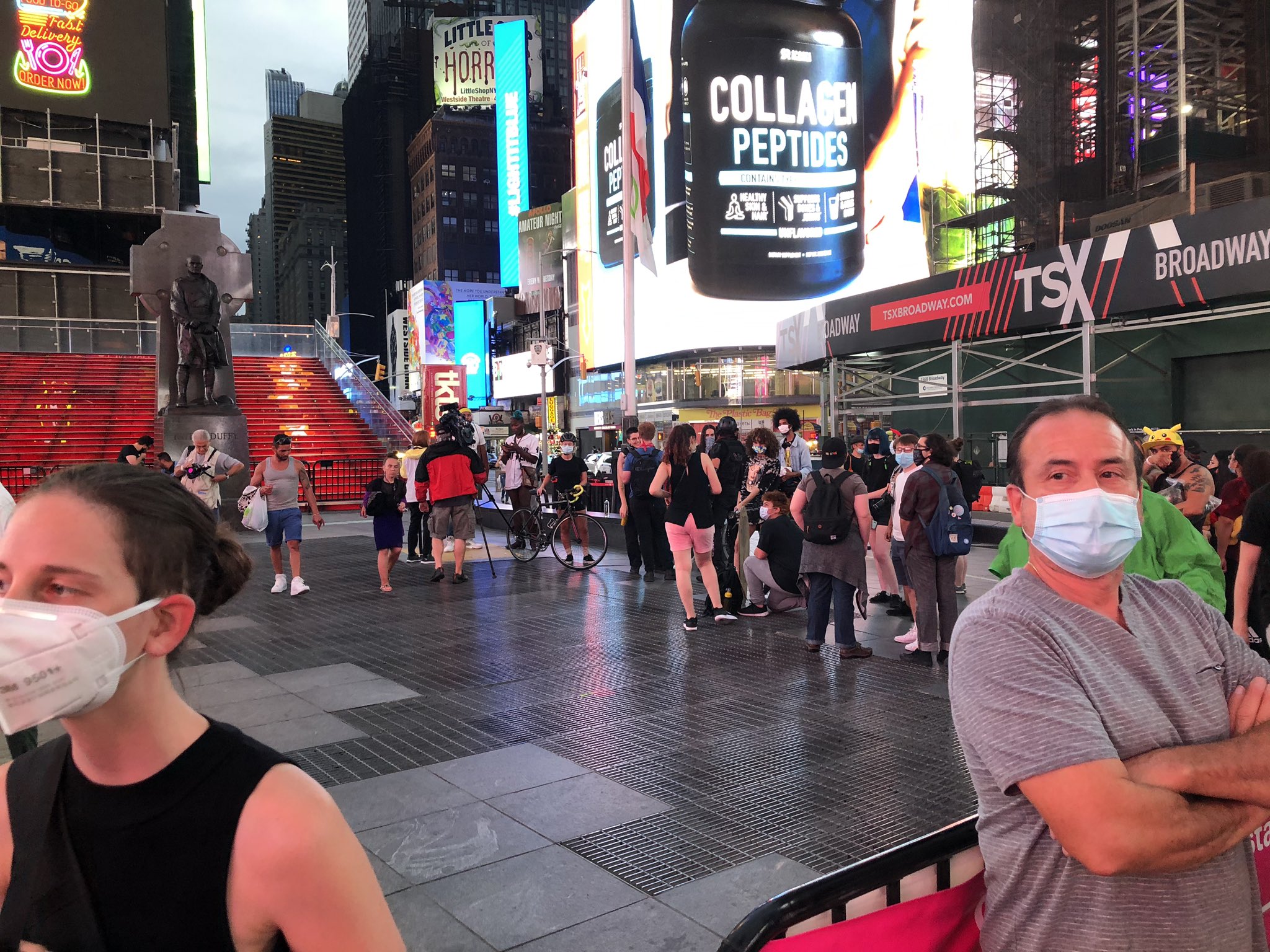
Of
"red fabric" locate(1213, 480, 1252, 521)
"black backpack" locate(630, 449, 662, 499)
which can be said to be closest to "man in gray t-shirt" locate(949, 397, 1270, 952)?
"red fabric" locate(1213, 480, 1252, 521)

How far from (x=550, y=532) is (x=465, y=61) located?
384 feet

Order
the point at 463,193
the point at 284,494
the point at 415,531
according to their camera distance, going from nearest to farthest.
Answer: the point at 284,494
the point at 415,531
the point at 463,193

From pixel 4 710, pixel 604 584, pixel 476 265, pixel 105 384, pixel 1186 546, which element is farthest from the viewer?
pixel 476 265

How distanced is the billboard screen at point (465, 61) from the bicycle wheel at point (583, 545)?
10903cm

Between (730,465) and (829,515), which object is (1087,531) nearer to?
(829,515)

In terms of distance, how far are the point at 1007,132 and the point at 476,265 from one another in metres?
95.0

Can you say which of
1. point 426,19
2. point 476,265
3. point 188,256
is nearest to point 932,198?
point 188,256

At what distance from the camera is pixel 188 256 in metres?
24.5

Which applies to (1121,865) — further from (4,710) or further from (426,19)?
(426,19)

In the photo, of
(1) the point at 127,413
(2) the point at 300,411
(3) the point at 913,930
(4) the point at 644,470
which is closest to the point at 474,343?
(2) the point at 300,411

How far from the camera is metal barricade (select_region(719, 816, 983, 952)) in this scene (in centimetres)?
162

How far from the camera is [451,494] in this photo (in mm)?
12484

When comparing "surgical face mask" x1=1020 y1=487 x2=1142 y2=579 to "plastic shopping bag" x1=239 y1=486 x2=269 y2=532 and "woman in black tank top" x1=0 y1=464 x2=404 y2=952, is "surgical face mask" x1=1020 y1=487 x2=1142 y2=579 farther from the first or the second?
"plastic shopping bag" x1=239 y1=486 x2=269 y2=532

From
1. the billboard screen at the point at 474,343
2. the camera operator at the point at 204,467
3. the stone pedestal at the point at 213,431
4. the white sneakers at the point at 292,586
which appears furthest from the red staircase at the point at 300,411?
the billboard screen at the point at 474,343
